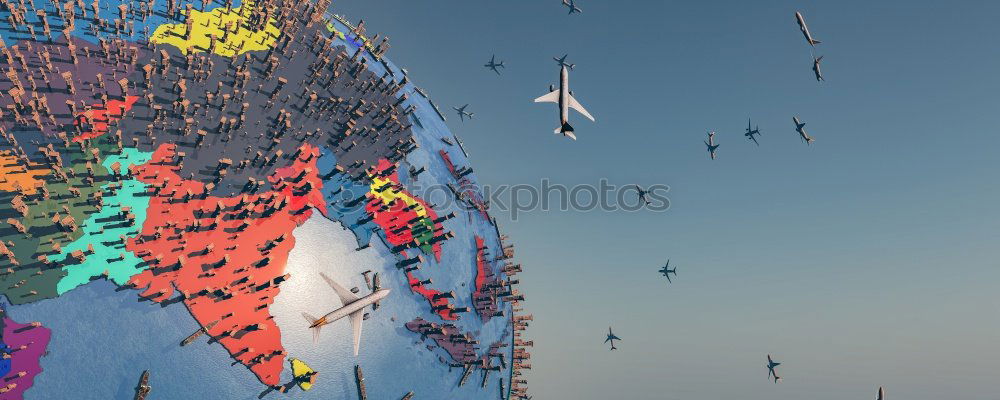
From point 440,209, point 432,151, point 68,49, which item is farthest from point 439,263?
point 68,49

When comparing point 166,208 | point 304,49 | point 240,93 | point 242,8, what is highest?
point 242,8

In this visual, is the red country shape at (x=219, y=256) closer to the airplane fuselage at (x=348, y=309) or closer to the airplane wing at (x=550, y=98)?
the airplane fuselage at (x=348, y=309)

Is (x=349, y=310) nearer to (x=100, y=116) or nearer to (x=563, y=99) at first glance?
(x=100, y=116)

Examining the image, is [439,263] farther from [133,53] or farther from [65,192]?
[133,53]

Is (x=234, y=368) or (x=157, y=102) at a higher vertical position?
(x=157, y=102)

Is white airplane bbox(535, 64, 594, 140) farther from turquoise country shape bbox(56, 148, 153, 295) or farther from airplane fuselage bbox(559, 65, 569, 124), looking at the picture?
turquoise country shape bbox(56, 148, 153, 295)
